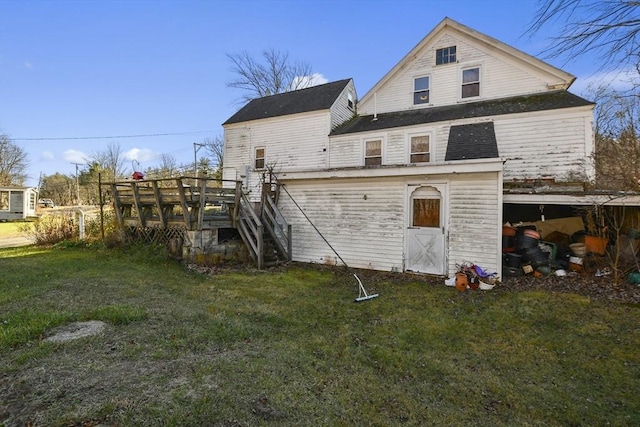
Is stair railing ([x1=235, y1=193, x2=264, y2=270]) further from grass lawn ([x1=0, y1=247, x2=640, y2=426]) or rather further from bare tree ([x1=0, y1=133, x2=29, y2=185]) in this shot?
bare tree ([x1=0, y1=133, x2=29, y2=185])

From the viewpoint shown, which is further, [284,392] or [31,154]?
[31,154]

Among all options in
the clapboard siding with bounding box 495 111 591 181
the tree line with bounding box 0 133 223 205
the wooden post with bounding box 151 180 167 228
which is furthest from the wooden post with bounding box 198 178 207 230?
the tree line with bounding box 0 133 223 205

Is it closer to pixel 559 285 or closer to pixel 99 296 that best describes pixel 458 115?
pixel 559 285

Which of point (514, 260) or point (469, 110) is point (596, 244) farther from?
point (469, 110)

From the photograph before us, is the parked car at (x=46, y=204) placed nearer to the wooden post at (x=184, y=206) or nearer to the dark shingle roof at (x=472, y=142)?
the wooden post at (x=184, y=206)

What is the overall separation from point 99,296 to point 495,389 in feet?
20.4

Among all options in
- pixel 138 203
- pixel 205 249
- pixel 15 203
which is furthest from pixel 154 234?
pixel 15 203

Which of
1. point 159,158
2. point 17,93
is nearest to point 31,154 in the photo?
point 159,158

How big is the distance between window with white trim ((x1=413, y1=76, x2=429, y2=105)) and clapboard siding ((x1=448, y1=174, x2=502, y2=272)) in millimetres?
6586

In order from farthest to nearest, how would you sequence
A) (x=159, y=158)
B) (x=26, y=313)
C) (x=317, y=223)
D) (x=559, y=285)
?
(x=159, y=158), (x=317, y=223), (x=559, y=285), (x=26, y=313)

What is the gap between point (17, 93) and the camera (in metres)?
21.3

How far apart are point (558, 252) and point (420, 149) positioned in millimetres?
5567

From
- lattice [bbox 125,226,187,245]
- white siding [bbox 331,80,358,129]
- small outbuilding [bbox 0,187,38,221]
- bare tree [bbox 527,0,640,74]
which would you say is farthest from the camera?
small outbuilding [bbox 0,187,38,221]

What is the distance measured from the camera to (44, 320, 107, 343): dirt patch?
3.75 m
